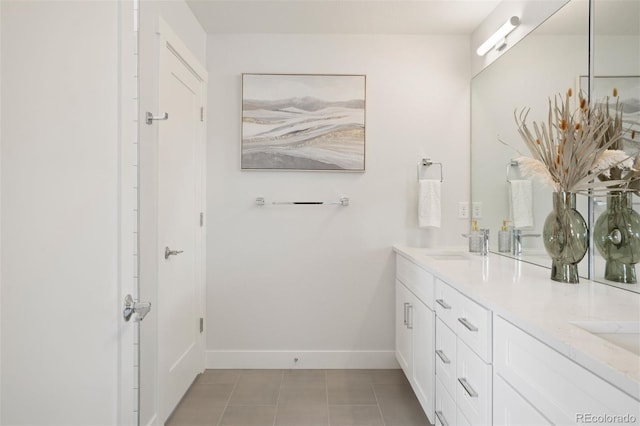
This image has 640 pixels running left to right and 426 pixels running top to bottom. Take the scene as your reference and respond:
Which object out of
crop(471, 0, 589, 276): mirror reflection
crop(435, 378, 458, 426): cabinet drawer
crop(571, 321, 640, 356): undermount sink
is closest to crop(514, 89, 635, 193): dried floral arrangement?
crop(471, 0, 589, 276): mirror reflection

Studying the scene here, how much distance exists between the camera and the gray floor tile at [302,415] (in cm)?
195

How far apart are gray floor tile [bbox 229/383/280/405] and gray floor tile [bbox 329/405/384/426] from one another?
1.27 feet

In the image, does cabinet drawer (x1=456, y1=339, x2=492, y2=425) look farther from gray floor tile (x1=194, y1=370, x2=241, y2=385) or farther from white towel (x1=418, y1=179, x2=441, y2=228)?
gray floor tile (x1=194, y1=370, x2=241, y2=385)

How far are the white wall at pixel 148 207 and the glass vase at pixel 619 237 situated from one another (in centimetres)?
196

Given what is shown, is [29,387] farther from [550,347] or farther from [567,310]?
[567,310]

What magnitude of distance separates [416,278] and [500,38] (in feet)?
4.99

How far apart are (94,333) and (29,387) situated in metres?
0.14

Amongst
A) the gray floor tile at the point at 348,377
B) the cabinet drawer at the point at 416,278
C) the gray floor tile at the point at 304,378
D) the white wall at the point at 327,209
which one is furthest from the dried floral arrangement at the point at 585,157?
the gray floor tile at the point at 304,378

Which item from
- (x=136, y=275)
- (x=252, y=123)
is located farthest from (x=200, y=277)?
(x=136, y=275)

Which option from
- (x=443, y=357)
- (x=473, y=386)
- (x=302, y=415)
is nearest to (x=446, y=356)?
(x=443, y=357)

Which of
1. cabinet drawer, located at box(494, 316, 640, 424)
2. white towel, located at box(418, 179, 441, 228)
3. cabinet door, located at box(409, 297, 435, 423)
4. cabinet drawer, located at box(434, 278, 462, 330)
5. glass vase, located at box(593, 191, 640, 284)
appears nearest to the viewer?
cabinet drawer, located at box(494, 316, 640, 424)

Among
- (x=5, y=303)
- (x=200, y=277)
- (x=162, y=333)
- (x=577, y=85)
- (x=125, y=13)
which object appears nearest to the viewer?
(x=5, y=303)

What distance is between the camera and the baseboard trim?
257 cm

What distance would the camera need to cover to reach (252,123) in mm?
2549
